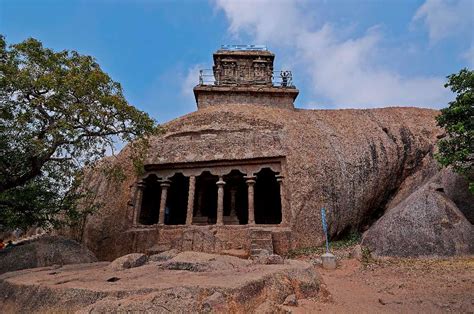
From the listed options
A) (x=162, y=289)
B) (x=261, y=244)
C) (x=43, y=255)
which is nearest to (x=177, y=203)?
(x=261, y=244)

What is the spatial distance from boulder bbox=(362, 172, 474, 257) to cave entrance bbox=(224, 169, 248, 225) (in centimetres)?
869

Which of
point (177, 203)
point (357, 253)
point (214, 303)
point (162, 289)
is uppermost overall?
point (177, 203)

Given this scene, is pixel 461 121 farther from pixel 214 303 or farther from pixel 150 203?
pixel 150 203

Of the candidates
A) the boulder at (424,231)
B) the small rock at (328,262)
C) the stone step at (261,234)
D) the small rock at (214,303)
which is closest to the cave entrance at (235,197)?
the stone step at (261,234)

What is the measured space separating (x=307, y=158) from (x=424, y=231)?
6.56m

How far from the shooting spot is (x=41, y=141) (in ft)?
37.8

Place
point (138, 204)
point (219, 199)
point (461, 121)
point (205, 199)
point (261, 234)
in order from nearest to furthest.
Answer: point (461, 121) < point (261, 234) < point (219, 199) < point (138, 204) < point (205, 199)

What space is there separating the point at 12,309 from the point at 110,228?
1046 centimetres

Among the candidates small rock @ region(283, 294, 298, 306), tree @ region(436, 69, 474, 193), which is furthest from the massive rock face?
small rock @ region(283, 294, 298, 306)

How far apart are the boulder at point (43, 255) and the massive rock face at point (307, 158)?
3.47 m

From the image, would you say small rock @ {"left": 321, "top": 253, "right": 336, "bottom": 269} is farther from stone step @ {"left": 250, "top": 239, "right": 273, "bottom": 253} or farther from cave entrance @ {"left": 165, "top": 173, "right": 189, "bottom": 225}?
cave entrance @ {"left": 165, "top": 173, "right": 189, "bottom": 225}

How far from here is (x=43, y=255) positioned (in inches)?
475

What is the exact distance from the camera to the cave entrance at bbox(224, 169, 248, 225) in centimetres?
2039

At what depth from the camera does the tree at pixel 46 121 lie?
11.5 m
